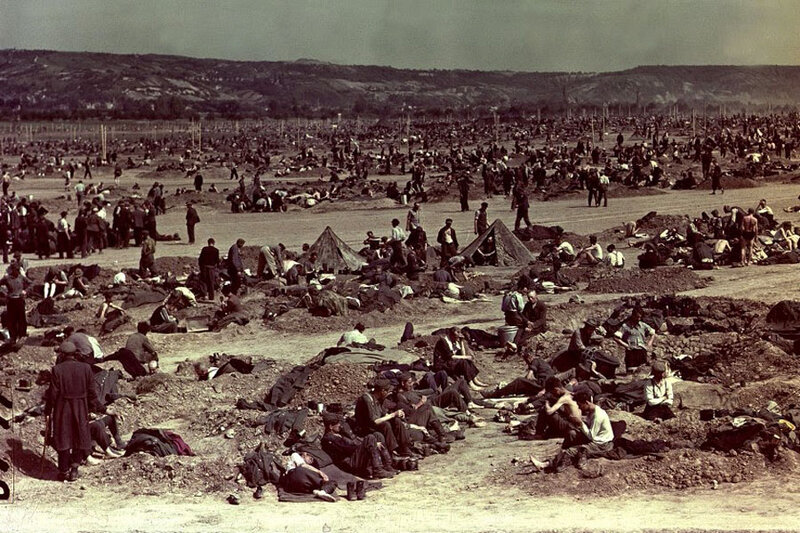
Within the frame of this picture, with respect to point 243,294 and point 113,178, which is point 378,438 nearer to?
point 243,294

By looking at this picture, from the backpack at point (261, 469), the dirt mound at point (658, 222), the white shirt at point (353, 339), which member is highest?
the dirt mound at point (658, 222)

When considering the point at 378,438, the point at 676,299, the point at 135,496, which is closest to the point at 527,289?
the point at 676,299

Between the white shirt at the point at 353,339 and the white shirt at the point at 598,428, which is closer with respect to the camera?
the white shirt at the point at 598,428

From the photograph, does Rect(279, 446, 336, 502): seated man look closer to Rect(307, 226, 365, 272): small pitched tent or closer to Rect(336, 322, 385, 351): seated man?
Rect(336, 322, 385, 351): seated man

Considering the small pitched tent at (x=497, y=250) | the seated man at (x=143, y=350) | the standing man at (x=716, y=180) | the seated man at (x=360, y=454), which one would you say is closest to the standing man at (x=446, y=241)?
the small pitched tent at (x=497, y=250)

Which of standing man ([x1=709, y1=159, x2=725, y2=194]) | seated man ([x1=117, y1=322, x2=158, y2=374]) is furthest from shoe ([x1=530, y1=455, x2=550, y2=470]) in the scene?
standing man ([x1=709, y1=159, x2=725, y2=194])

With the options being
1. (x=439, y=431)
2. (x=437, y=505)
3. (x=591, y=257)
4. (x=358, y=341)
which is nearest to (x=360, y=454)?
(x=437, y=505)

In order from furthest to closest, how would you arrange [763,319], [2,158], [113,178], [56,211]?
[2,158] → [113,178] → [56,211] → [763,319]

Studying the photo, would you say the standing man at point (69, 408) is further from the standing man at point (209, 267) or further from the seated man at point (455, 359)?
the standing man at point (209, 267)
